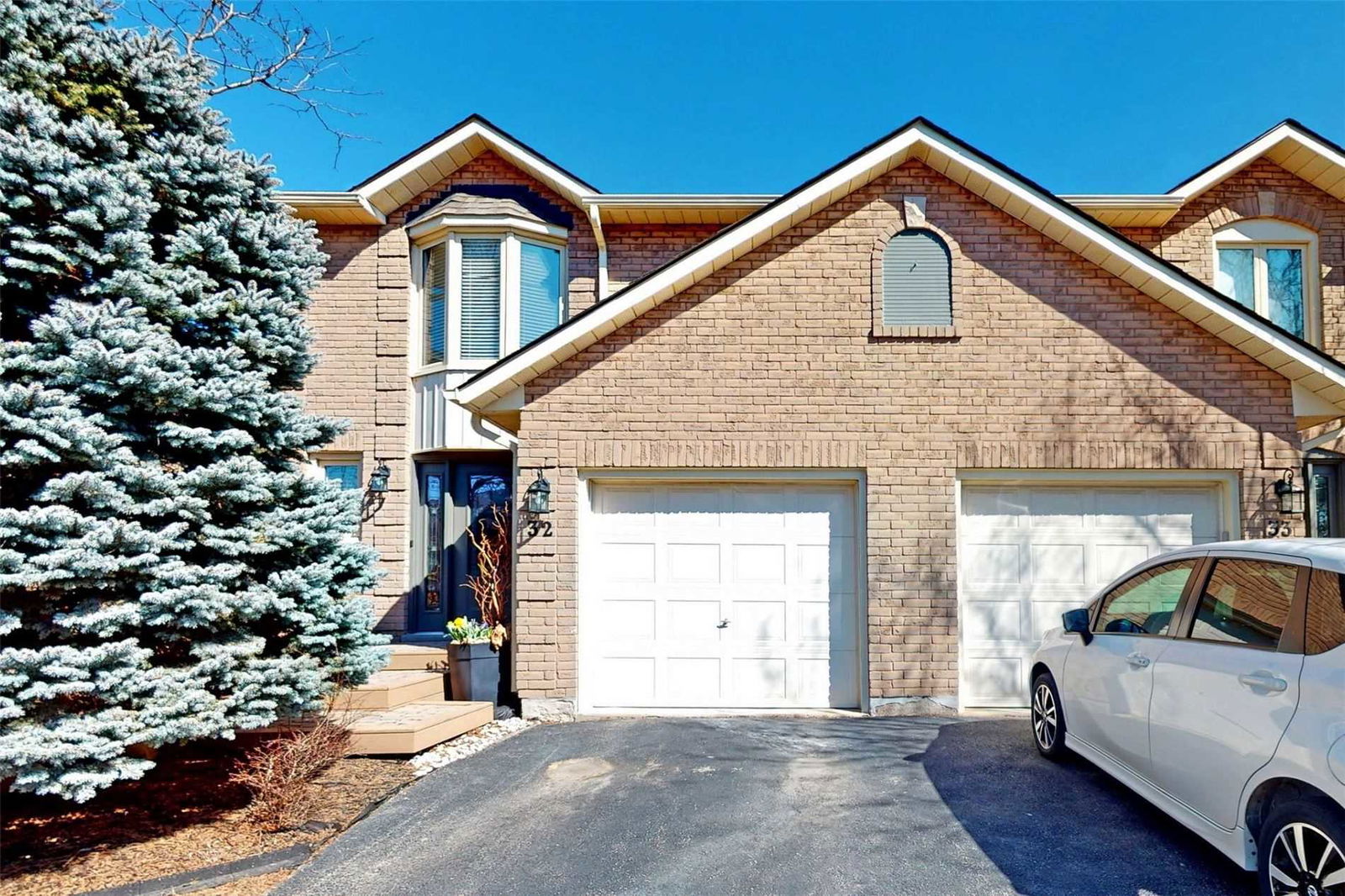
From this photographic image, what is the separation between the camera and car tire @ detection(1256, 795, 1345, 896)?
3.01 metres

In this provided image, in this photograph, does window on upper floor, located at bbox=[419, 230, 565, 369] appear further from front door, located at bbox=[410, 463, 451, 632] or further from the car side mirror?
the car side mirror

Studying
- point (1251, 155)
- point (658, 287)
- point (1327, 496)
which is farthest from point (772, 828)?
point (1251, 155)

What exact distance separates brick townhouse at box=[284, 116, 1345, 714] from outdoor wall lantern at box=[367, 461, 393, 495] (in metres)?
2.88

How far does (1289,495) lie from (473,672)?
837 centimetres

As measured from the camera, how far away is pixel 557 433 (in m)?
7.71

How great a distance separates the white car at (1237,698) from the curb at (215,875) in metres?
5.09

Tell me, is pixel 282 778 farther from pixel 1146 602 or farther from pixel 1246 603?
pixel 1246 603

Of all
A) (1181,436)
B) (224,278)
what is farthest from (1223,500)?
(224,278)

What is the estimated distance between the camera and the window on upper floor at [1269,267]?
10320 millimetres

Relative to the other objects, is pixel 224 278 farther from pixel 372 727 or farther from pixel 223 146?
pixel 372 727

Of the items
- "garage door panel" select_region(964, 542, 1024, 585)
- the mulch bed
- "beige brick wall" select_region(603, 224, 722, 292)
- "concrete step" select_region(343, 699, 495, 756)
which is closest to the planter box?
"concrete step" select_region(343, 699, 495, 756)

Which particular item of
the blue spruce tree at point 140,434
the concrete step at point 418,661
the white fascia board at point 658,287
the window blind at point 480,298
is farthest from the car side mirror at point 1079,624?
the window blind at point 480,298

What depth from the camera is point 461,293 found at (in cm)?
1052

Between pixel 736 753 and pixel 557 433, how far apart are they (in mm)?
3581
